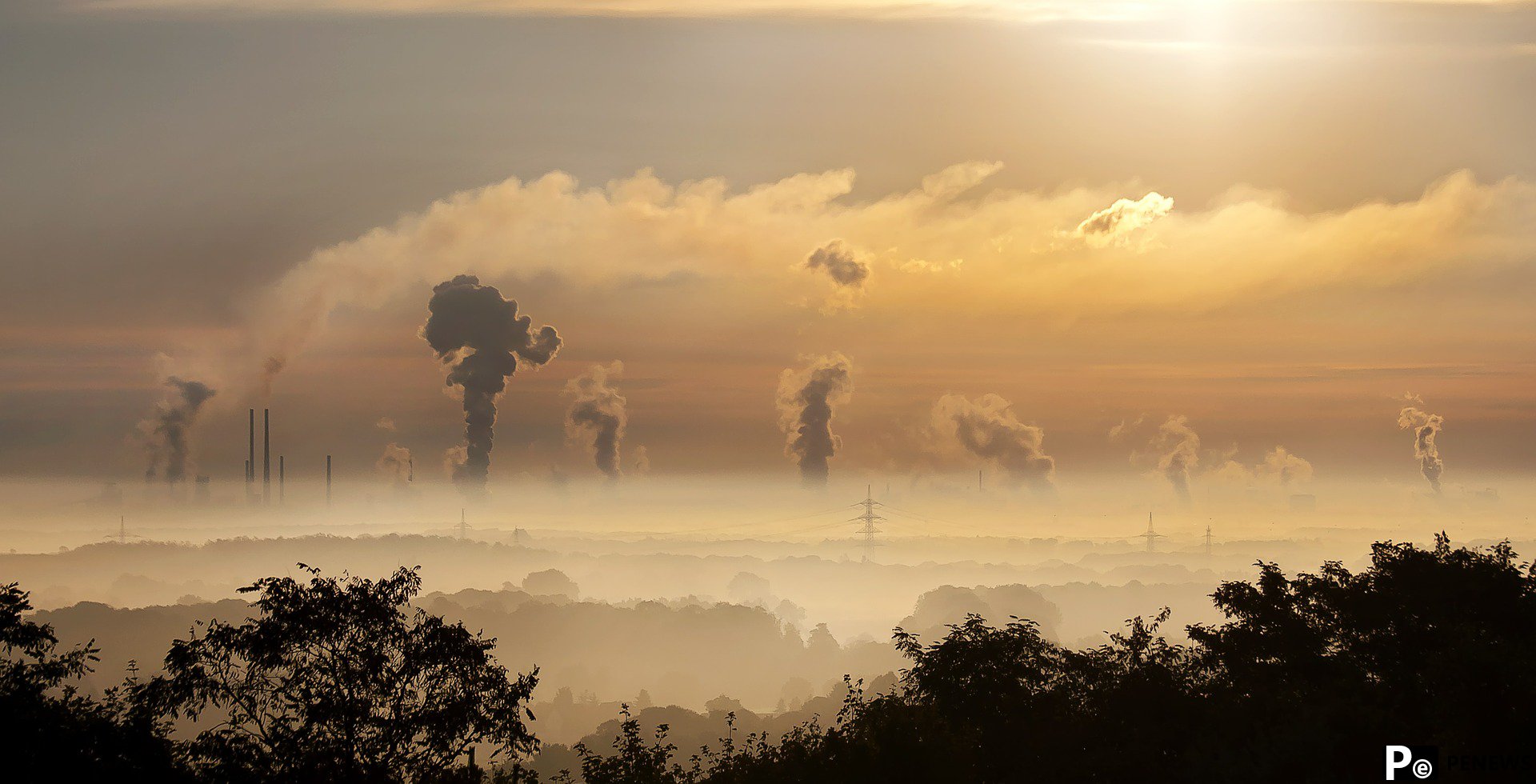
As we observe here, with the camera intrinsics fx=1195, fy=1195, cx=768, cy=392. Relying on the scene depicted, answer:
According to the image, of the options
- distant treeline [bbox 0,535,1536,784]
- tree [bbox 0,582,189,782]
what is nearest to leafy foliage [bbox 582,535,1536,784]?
distant treeline [bbox 0,535,1536,784]

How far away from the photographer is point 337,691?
28781 mm

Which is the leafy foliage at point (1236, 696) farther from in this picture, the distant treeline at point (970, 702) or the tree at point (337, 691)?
the tree at point (337, 691)

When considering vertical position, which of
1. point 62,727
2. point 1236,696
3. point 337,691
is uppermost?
point 337,691

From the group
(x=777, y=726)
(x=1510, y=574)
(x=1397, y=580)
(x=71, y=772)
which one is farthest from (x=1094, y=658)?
(x=777, y=726)

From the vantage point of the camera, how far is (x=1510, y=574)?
4269 centimetres

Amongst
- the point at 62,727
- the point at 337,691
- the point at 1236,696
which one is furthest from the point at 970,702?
the point at 62,727

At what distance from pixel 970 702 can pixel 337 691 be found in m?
24.5

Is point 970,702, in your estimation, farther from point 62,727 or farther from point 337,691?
point 62,727

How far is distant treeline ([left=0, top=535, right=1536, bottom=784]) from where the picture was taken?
28.0 meters

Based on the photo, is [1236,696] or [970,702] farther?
[970,702]

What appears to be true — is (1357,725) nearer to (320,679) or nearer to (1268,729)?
(1268,729)

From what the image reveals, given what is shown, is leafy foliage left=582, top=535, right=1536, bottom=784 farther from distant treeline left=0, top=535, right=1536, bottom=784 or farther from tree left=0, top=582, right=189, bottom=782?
tree left=0, top=582, right=189, bottom=782

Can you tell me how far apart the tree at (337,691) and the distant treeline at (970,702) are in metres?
0.05

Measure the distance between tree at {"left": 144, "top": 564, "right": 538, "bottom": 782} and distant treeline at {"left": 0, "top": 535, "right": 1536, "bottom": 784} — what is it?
0.17ft
